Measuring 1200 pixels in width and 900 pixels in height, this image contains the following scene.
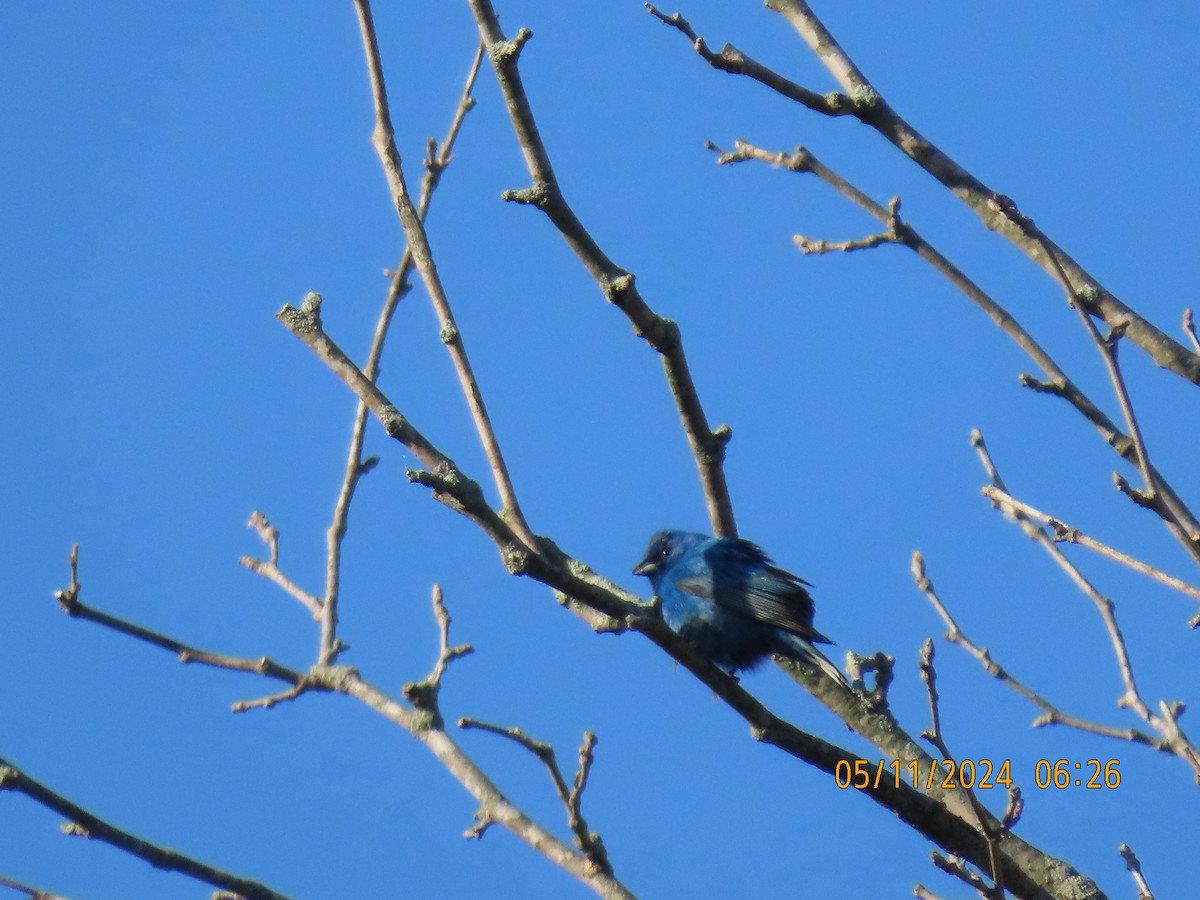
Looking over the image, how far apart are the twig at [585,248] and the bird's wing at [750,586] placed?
193 cm

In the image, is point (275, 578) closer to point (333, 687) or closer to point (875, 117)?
point (333, 687)

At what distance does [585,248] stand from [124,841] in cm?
206

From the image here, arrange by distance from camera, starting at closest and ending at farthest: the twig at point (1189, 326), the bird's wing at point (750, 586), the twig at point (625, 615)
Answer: the twig at point (625, 615) < the twig at point (1189, 326) < the bird's wing at point (750, 586)

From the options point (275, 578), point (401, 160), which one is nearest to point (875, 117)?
point (401, 160)

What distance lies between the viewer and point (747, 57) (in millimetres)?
3818

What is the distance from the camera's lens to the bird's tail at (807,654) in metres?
5.55

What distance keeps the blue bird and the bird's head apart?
31 centimetres

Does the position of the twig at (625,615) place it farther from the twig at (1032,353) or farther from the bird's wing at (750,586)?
the bird's wing at (750,586)

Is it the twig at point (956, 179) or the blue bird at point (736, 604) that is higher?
the blue bird at point (736, 604)

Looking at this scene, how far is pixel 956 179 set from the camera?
3.95 m

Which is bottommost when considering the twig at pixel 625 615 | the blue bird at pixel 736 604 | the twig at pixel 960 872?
the twig at pixel 960 872

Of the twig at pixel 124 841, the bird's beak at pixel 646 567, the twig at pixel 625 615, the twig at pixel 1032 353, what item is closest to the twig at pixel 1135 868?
the twig at pixel 625 615

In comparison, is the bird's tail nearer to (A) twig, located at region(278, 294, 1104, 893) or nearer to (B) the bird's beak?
(A) twig, located at region(278, 294, 1104, 893)

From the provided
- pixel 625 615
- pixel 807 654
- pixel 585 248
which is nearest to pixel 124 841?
pixel 625 615
